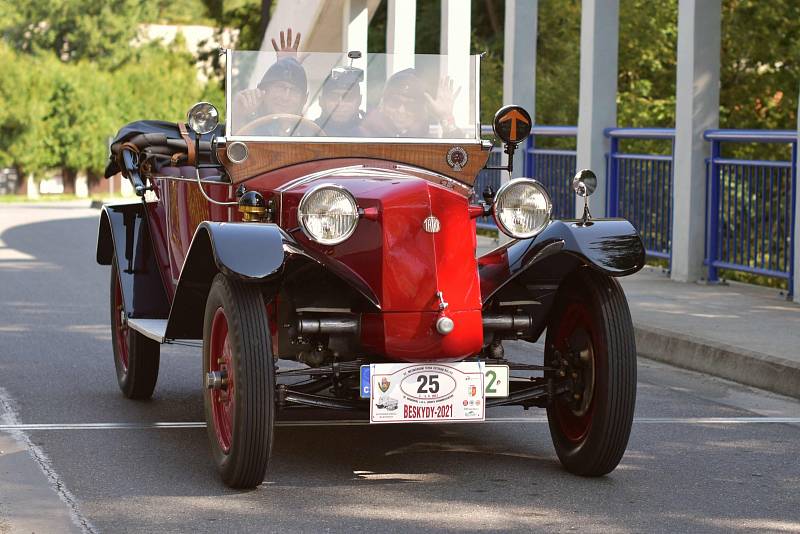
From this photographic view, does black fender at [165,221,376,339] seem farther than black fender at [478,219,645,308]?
No

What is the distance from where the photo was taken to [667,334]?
10352mm

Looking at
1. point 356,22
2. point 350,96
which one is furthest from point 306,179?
point 356,22

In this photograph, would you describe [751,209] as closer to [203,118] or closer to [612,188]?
[612,188]

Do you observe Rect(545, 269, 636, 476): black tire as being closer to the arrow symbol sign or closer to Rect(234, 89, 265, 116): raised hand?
the arrow symbol sign

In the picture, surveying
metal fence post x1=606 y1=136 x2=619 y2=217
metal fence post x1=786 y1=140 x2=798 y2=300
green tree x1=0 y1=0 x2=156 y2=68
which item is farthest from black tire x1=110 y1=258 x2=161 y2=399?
green tree x1=0 y1=0 x2=156 y2=68

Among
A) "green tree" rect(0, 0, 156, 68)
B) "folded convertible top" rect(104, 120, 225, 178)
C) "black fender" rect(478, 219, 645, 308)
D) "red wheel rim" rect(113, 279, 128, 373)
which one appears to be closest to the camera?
"black fender" rect(478, 219, 645, 308)

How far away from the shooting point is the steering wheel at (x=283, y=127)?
7.37 metres

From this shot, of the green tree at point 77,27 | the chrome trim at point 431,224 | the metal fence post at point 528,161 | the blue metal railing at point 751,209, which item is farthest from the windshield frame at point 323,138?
the green tree at point 77,27

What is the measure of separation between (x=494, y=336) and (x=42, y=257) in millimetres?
12706

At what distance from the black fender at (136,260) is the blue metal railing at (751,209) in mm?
5984

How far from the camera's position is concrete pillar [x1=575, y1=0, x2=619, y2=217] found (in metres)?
15.9

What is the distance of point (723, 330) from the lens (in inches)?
413

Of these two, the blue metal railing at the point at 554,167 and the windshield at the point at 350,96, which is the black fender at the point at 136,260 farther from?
the blue metal railing at the point at 554,167

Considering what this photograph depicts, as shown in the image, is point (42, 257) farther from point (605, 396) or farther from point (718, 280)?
point (605, 396)
